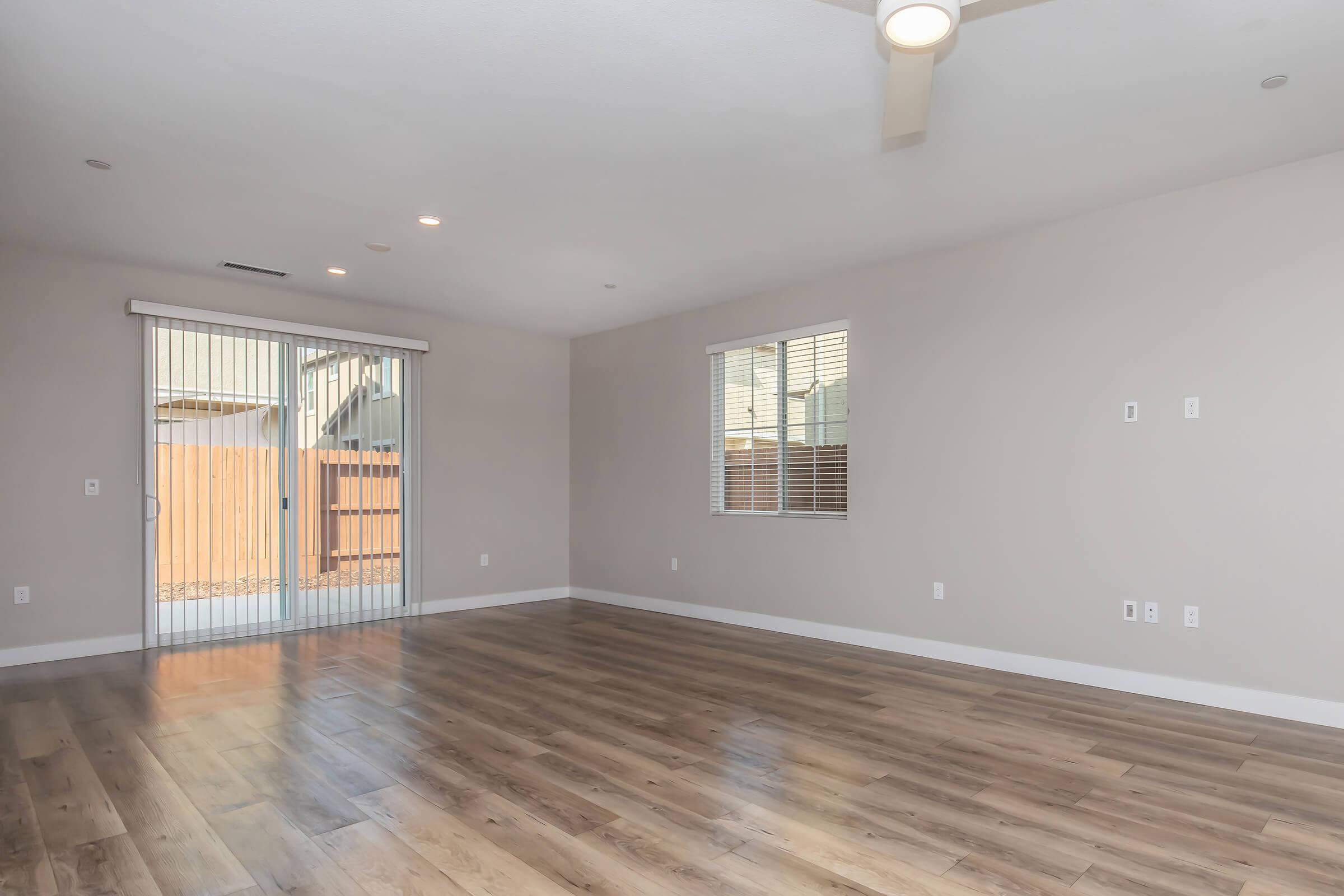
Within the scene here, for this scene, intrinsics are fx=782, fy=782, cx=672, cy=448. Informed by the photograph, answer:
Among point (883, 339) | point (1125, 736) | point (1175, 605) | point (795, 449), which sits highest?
point (883, 339)

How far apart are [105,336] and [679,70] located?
14.8 feet

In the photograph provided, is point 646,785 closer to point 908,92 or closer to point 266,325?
point 908,92

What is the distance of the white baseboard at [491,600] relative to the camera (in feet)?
22.2

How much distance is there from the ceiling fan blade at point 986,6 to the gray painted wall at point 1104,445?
2588 millimetres

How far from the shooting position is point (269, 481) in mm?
5855

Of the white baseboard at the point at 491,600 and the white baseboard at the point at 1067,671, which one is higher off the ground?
the white baseboard at the point at 1067,671

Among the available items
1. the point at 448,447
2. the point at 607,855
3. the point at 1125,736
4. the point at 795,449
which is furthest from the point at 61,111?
the point at 1125,736

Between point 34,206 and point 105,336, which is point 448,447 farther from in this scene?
point 34,206

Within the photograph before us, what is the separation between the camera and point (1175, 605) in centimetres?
398

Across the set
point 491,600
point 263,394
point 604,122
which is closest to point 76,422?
point 263,394

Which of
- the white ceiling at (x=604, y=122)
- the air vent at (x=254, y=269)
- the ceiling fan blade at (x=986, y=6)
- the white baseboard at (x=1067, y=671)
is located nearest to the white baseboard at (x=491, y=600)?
the white baseboard at (x=1067, y=671)

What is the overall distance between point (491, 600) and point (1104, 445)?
513cm

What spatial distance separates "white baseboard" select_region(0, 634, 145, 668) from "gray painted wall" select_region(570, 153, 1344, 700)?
422cm

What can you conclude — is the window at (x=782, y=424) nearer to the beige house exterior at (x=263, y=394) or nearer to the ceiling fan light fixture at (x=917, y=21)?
the beige house exterior at (x=263, y=394)
